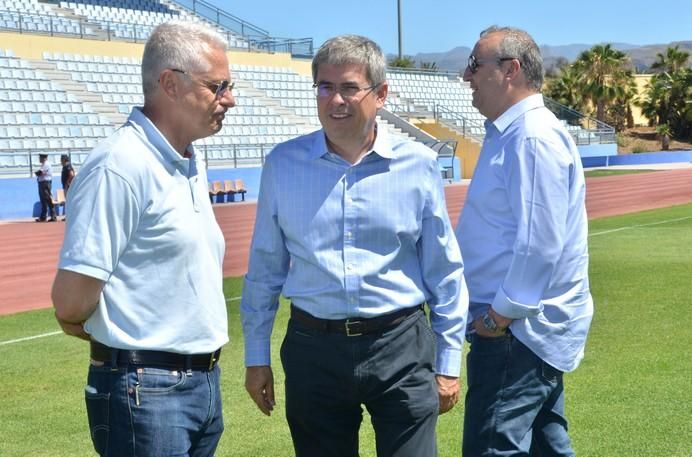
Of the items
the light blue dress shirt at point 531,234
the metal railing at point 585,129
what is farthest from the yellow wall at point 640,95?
the light blue dress shirt at point 531,234

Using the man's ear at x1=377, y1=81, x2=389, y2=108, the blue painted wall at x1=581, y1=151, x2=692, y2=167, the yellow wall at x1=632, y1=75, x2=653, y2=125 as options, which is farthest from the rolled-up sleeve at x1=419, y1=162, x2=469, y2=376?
the yellow wall at x1=632, y1=75, x2=653, y2=125

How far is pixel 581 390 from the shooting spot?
663 cm

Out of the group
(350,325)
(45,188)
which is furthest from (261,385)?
(45,188)

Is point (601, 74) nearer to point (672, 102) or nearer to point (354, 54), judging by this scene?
point (672, 102)

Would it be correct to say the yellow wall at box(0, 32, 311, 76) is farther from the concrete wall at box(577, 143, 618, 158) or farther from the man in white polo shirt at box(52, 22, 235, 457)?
the man in white polo shirt at box(52, 22, 235, 457)

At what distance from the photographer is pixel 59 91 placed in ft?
103

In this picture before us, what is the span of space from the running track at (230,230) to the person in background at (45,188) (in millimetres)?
721

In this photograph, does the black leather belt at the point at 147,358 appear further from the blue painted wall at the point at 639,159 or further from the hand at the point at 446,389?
the blue painted wall at the point at 639,159

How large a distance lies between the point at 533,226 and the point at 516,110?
1.61 ft

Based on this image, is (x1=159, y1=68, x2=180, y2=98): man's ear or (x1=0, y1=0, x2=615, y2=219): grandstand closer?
(x1=159, y1=68, x2=180, y2=98): man's ear

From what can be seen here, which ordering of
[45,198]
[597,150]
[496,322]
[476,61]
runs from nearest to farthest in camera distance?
[496,322]
[476,61]
[45,198]
[597,150]

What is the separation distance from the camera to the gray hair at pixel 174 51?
303 cm

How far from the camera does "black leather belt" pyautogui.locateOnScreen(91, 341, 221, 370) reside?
9.68 ft

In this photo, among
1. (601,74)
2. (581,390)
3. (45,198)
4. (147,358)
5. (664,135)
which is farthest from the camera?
(601,74)
